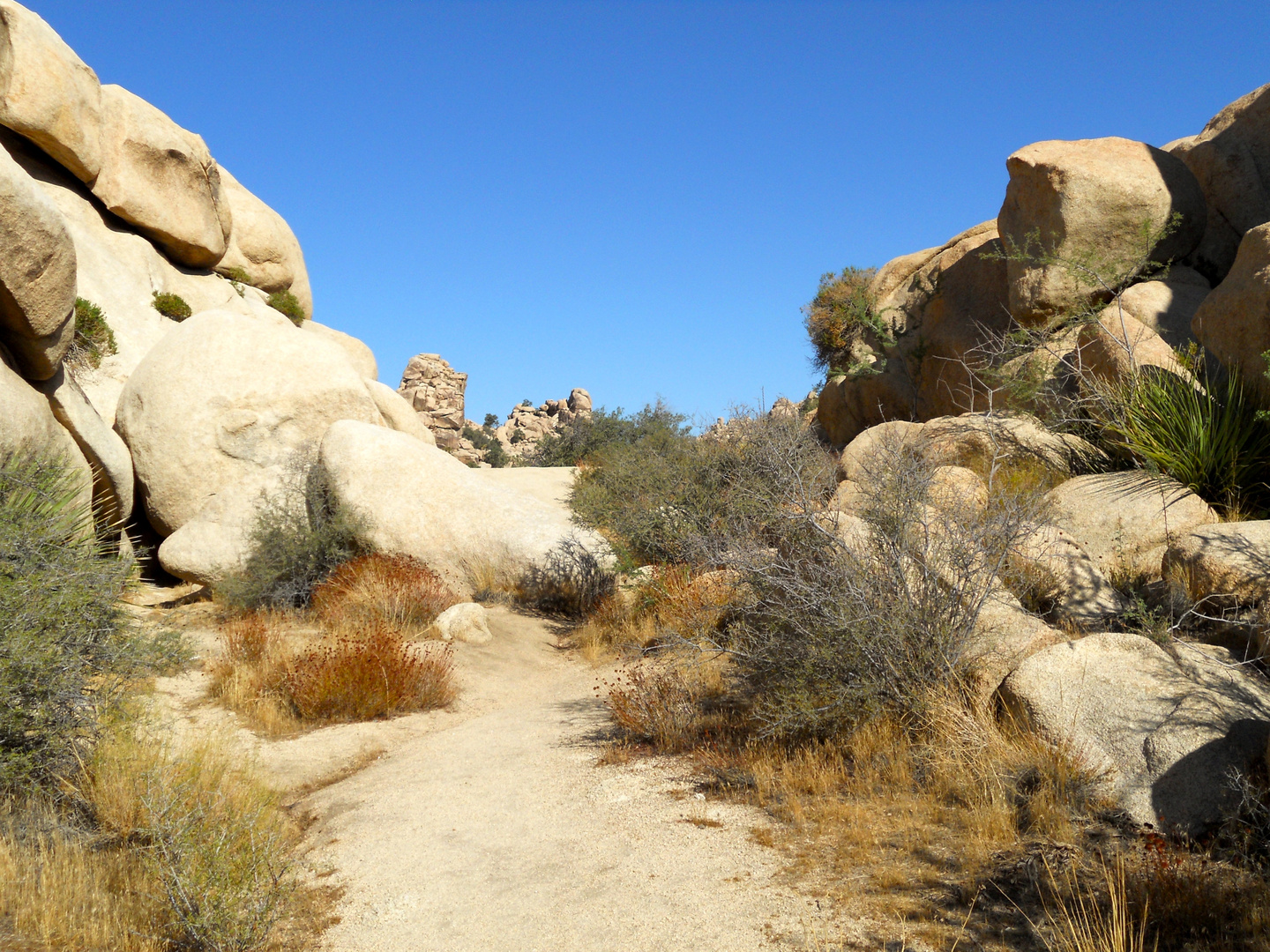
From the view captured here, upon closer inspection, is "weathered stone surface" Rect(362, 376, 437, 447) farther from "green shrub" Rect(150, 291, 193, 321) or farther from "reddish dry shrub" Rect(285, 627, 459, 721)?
"reddish dry shrub" Rect(285, 627, 459, 721)

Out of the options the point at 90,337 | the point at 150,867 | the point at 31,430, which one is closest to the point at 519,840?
the point at 150,867

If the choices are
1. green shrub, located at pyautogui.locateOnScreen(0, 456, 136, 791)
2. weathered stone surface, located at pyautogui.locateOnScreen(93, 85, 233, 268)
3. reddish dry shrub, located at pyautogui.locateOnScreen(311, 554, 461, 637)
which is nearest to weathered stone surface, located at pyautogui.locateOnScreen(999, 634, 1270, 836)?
green shrub, located at pyautogui.locateOnScreen(0, 456, 136, 791)

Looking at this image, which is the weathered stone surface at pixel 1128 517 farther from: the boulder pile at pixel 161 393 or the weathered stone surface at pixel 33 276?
the weathered stone surface at pixel 33 276

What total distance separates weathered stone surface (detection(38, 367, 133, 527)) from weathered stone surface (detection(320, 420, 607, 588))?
267 centimetres

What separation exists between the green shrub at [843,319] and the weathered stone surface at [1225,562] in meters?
13.1

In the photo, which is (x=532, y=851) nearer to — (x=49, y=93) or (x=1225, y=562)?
(x=1225, y=562)

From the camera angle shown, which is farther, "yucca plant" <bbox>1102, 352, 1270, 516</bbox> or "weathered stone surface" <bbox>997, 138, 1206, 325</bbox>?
"weathered stone surface" <bbox>997, 138, 1206, 325</bbox>

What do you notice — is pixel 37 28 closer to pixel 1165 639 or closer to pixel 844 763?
pixel 844 763

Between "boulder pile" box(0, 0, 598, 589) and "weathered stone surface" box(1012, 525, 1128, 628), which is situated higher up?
"boulder pile" box(0, 0, 598, 589)

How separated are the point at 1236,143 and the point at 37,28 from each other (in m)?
19.3

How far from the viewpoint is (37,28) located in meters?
14.3

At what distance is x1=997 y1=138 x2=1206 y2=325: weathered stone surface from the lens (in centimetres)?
1248

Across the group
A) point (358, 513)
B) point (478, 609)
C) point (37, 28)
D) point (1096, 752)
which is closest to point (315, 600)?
point (358, 513)

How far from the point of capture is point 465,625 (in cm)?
1023
